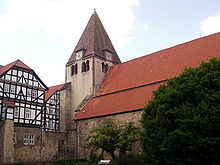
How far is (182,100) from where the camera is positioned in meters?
12.5

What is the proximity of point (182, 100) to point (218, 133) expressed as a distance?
239 centimetres

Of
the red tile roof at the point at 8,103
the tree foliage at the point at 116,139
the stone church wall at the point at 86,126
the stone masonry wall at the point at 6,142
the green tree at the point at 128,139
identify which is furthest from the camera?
the red tile roof at the point at 8,103

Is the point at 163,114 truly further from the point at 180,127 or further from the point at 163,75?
the point at 163,75

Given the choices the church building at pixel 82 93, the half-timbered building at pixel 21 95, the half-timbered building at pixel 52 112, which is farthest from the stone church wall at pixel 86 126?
the half-timbered building at pixel 52 112

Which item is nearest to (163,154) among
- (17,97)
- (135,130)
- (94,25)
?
(135,130)

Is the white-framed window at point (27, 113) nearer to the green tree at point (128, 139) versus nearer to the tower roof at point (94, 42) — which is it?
the tower roof at point (94, 42)

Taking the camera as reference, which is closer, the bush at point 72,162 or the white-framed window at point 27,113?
the bush at point 72,162

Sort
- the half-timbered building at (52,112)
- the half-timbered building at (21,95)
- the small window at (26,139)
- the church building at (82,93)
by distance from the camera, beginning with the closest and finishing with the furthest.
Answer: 1. the church building at (82,93)
2. the half-timbered building at (21,95)
3. the small window at (26,139)
4. the half-timbered building at (52,112)

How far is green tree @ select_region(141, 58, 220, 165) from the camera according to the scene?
10758mm

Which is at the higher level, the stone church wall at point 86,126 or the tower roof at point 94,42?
the tower roof at point 94,42

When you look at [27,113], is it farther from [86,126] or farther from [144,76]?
[144,76]

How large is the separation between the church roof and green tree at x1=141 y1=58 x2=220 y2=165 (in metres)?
5.20

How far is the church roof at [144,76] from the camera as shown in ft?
63.7

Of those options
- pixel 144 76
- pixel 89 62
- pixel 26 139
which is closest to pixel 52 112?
pixel 26 139
